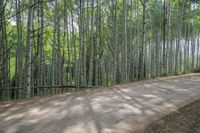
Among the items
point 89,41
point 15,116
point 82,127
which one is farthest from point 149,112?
point 89,41

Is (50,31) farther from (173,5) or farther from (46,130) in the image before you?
(46,130)

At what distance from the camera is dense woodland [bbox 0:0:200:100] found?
18.9m

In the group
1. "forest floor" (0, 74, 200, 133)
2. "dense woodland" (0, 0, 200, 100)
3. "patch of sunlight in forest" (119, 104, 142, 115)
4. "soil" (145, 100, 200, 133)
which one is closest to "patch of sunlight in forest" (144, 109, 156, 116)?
"forest floor" (0, 74, 200, 133)

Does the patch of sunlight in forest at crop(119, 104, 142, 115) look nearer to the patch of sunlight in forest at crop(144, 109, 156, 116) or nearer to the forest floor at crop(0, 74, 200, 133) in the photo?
the forest floor at crop(0, 74, 200, 133)

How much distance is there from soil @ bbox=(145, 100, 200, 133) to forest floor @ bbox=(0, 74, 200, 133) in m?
0.05

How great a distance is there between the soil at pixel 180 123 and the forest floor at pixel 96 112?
47 millimetres

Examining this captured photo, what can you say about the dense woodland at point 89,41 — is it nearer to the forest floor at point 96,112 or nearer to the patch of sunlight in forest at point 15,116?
the forest floor at point 96,112

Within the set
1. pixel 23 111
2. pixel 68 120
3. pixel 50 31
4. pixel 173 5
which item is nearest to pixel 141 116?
pixel 68 120

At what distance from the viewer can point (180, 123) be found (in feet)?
21.5

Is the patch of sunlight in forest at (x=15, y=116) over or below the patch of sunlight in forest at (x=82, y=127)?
over

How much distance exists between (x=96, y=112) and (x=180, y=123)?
193 centimetres

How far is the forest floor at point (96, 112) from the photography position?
589 cm

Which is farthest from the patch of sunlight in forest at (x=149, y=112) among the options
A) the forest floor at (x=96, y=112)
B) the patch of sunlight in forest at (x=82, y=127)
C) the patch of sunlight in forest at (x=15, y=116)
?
the patch of sunlight in forest at (x=15, y=116)

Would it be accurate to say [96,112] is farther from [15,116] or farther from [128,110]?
[15,116]
